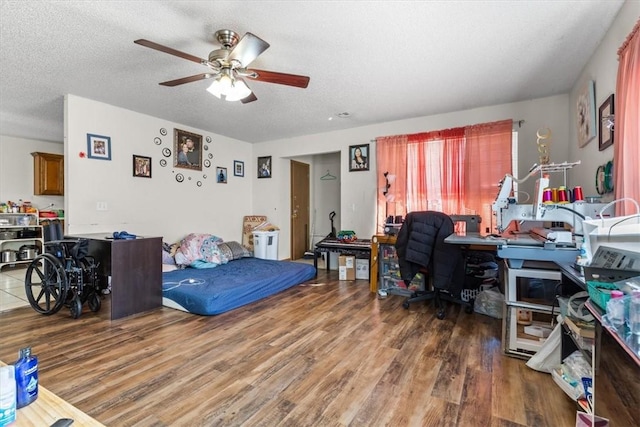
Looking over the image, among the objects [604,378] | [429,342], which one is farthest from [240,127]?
[604,378]

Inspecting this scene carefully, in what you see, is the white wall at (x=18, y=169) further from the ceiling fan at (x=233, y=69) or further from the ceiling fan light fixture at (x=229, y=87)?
the ceiling fan light fixture at (x=229, y=87)

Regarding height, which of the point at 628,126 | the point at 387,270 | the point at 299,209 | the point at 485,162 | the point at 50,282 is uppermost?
the point at 485,162

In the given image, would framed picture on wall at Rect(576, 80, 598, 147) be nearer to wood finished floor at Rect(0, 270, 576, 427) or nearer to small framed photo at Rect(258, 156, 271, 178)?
wood finished floor at Rect(0, 270, 576, 427)

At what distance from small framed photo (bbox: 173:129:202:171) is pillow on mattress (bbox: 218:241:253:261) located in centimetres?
145

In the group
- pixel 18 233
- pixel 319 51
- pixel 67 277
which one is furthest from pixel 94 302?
pixel 18 233

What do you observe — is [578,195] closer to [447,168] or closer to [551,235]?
[551,235]

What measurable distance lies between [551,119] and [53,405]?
502 centimetres

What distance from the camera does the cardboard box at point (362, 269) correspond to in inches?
179

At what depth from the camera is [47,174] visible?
5582 millimetres

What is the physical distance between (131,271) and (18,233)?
14.1 feet

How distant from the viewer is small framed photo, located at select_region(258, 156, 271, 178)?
237 inches

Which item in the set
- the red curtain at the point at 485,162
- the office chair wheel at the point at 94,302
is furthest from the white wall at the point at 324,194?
the office chair wheel at the point at 94,302

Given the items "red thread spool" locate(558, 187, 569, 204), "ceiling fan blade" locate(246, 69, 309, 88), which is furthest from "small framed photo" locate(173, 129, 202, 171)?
"red thread spool" locate(558, 187, 569, 204)

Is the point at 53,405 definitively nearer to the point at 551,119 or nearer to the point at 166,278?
the point at 166,278
